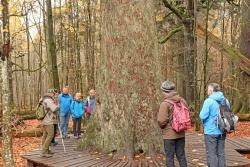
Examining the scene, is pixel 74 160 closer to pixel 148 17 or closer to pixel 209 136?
pixel 209 136

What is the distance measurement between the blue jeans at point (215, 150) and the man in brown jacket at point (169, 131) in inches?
22.2

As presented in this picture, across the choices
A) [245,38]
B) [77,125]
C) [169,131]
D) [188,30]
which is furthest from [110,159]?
[245,38]

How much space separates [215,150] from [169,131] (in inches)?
42.2

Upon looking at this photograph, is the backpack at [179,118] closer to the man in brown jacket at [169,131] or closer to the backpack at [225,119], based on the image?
the man in brown jacket at [169,131]

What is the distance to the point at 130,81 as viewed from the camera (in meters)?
8.71

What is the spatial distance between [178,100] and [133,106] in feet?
5.78

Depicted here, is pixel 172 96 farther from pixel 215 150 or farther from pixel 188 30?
pixel 188 30

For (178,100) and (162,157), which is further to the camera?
(162,157)

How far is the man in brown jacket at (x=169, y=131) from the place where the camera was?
697 centimetres

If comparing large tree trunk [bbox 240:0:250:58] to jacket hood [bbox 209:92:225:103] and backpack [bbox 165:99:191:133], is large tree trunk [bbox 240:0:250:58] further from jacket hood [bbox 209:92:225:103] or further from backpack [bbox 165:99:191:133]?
backpack [bbox 165:99:191:133]

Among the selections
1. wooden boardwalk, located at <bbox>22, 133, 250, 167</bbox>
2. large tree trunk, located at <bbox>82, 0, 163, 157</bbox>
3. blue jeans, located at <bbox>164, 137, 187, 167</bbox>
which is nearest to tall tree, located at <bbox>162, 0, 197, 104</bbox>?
wooden boardwalk, located at <bbox>22, 133, 250, 167</bbox>

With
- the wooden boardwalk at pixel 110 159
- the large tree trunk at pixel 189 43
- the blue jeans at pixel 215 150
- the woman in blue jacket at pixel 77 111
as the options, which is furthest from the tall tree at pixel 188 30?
the blue jeans at pixel 215 150

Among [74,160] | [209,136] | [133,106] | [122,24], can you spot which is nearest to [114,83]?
[133,106]

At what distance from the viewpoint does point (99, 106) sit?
9242 mm
